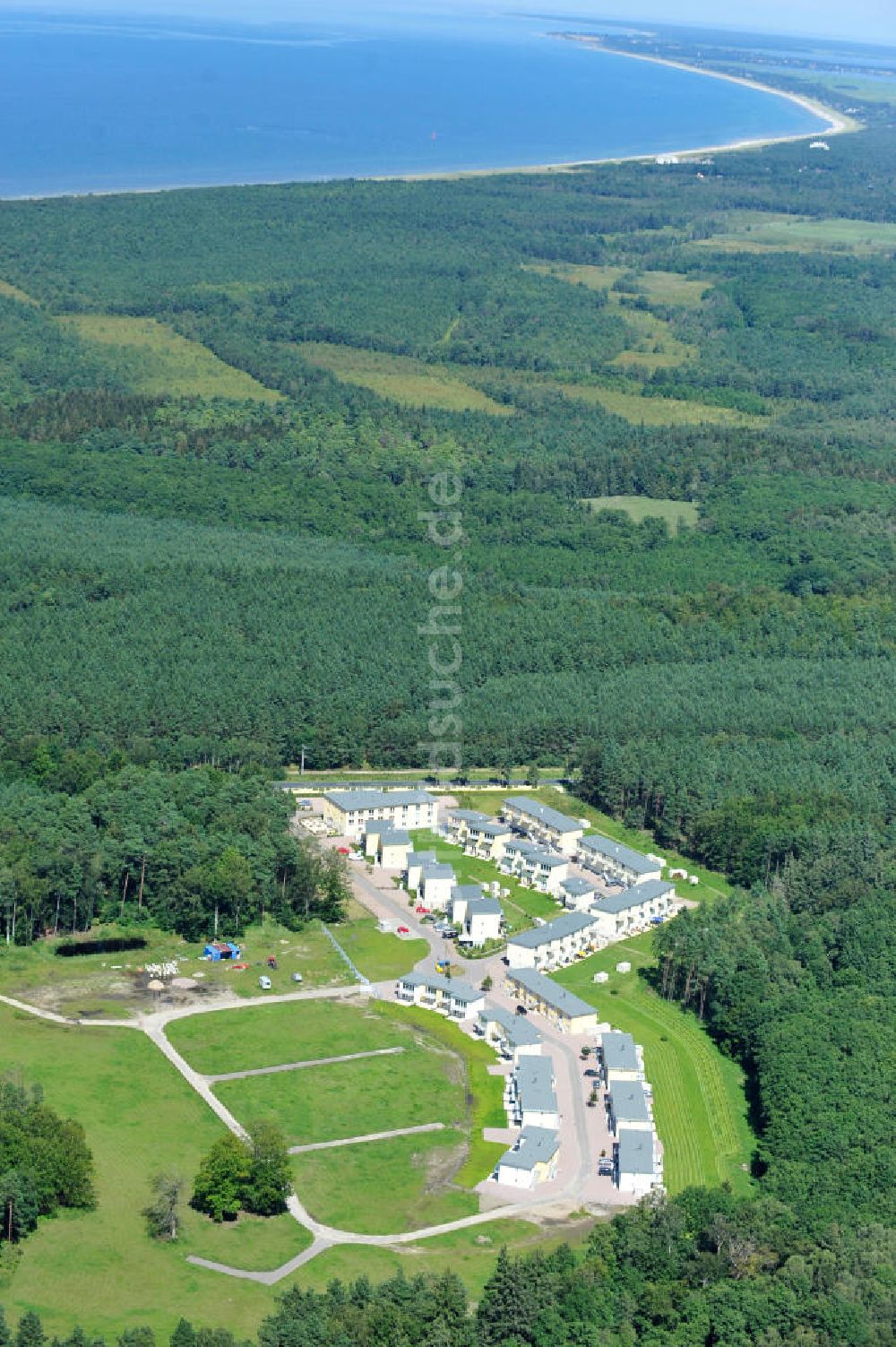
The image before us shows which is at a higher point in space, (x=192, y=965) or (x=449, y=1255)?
(x=449, y=1255)

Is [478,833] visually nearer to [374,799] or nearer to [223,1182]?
[374,799]

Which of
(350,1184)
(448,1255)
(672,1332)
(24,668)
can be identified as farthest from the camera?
(24,668)

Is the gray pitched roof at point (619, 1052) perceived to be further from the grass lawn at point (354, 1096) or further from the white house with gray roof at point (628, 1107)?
the grass lawn at point (354, 1096)

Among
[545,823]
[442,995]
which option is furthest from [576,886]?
[442,995]

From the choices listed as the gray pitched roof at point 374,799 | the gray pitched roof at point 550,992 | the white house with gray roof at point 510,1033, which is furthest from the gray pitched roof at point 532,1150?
the gray pitched roof at point 374,799

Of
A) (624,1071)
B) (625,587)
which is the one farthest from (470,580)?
(624,1071)

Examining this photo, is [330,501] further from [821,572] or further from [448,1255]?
[448,1255]
